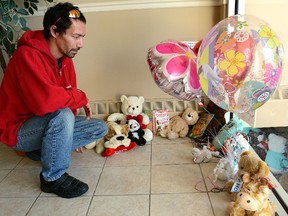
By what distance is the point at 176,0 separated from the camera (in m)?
2.00

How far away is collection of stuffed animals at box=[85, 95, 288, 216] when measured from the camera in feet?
4.02

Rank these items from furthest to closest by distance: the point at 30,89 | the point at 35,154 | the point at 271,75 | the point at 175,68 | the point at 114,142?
the point at 114,142, the point at 35,154, the point at 175,68, the point at 30,89, the point at 271,75

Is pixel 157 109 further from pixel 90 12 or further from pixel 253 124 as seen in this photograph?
pixel 90 12

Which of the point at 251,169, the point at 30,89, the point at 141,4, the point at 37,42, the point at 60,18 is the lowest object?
the point at 251,169

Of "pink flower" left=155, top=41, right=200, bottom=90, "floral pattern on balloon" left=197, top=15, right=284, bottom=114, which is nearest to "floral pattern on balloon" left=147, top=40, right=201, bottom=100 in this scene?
"pink flower" left=155, top=41, right=200, bottom=90

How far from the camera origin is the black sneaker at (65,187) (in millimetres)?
1524

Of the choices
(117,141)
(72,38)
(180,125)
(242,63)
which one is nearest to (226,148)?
(180,125)

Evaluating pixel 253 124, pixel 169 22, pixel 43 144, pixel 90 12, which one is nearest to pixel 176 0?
pixel 169 22

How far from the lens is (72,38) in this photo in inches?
57.3

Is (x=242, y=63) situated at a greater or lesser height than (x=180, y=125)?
greater

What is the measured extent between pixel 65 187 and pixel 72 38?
786mm

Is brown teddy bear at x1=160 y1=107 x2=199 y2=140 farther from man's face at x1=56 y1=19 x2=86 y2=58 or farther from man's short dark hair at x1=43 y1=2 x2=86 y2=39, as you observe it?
man's short dark hair at x1=43 y1=2 x2=86 y2=39

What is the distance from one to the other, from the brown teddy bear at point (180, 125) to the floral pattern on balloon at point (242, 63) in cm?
84

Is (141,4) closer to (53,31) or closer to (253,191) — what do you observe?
(53,31)
